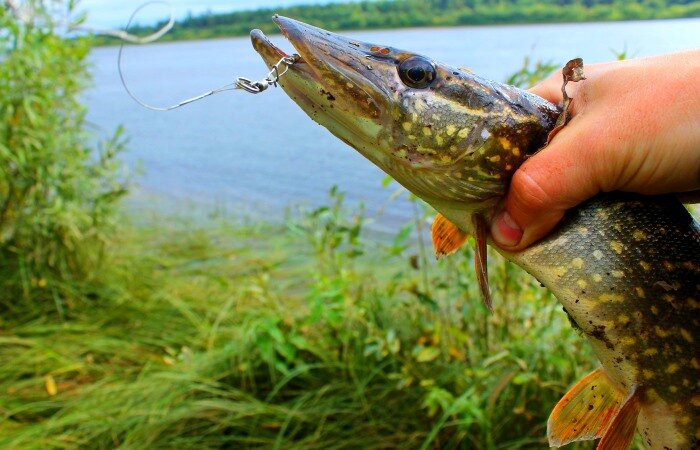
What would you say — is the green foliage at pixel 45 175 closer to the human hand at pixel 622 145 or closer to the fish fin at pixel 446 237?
the fish fin at pixel 446 237

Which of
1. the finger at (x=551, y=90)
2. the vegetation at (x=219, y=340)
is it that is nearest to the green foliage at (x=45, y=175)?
the vegetation at (x=219, y=340)

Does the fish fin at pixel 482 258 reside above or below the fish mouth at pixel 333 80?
below

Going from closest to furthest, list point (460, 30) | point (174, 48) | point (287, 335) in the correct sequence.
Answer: point (287, 335)
point (460, 30)
point (174, 48)

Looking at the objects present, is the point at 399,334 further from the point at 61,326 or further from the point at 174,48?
the point at 174,48

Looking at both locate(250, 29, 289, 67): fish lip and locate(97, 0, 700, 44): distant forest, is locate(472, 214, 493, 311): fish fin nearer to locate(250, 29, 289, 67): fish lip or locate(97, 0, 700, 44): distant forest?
locate(250, 29, 289, 67): fish lip

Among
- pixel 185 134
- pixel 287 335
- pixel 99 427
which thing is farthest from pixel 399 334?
pixel 185 134

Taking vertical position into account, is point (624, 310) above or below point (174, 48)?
above
